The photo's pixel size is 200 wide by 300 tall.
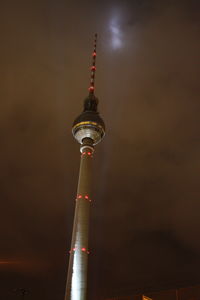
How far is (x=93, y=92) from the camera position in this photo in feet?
252

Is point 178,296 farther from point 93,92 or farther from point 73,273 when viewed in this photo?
point 93,92

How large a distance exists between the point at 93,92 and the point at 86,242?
119 ft

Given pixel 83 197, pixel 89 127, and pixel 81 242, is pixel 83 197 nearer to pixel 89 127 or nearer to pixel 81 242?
pixel 81 242

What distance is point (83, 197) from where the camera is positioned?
198 feet

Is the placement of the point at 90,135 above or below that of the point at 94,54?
below

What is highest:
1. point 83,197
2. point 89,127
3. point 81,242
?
point 89,127

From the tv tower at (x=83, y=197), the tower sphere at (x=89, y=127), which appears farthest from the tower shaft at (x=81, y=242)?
the tower sphere at (x=89, y=127)

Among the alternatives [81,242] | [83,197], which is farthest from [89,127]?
[81,242]

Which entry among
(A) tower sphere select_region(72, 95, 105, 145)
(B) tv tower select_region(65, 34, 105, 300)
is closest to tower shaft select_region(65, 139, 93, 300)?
(B) tv tower select_region(65, 34, 105, 300)

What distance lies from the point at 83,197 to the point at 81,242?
8.44 metres

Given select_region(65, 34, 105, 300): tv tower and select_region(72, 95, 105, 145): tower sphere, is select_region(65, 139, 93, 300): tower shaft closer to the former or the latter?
select_region(65, 34, 105, 300): tv tower

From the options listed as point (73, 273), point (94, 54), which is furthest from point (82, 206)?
point (94, 54)

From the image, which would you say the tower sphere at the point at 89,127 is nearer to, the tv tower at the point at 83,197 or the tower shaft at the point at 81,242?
the tv tower at the point at 83,197

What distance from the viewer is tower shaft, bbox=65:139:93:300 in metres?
52.2
